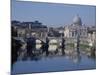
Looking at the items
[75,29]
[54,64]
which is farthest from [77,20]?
[54,64]

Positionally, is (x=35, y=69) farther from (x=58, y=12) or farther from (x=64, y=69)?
(x=58, y=12)

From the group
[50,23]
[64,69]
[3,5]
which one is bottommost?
[64,69]

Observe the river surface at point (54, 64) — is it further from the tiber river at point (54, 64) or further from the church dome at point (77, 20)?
the church dome at point (77, 20)

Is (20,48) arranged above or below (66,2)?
below

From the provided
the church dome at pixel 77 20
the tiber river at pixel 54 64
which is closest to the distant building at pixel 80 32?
the church dome at pixel 77 20

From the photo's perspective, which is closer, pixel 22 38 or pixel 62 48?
pixel 22 38

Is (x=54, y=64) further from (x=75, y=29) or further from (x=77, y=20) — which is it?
(x=77, y=20)
